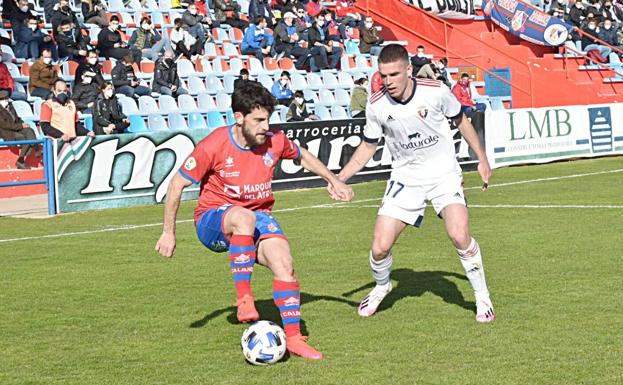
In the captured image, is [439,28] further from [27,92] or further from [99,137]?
[99,137]

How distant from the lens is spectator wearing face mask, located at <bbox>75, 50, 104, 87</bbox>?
23.4 meters

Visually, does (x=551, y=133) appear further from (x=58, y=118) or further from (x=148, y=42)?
(x=58, y=118)

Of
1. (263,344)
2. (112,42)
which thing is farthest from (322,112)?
(263,344)

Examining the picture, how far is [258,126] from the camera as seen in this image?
7.82 meters

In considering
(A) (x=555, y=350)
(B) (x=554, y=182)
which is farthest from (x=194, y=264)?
(B) (x=554, y=182)

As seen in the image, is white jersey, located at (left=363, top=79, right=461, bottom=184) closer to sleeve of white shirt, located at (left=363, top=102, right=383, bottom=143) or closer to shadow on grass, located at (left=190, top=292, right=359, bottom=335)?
sleeve of white shirt, located at (left=363, top=102, right=383, bottom=143)

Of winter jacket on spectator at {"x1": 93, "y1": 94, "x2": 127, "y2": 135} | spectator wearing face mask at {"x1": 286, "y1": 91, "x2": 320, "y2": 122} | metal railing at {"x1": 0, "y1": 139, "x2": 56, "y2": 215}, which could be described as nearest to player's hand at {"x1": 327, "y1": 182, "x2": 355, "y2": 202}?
metal railing at {"x1": 0, "y1": 139, "x2": 56, "y2": 215}

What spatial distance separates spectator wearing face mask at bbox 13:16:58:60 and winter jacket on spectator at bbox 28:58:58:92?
114 cm

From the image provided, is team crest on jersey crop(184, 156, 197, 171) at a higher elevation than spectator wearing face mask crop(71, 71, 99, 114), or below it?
higher

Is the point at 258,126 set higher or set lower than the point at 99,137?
higher

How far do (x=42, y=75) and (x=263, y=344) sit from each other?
16.9m

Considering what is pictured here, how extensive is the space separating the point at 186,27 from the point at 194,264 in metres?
16.5

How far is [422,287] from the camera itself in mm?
10438

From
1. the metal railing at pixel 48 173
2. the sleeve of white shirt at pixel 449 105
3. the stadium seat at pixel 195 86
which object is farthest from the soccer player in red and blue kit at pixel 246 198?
the stadium seat at pixel 195 86
